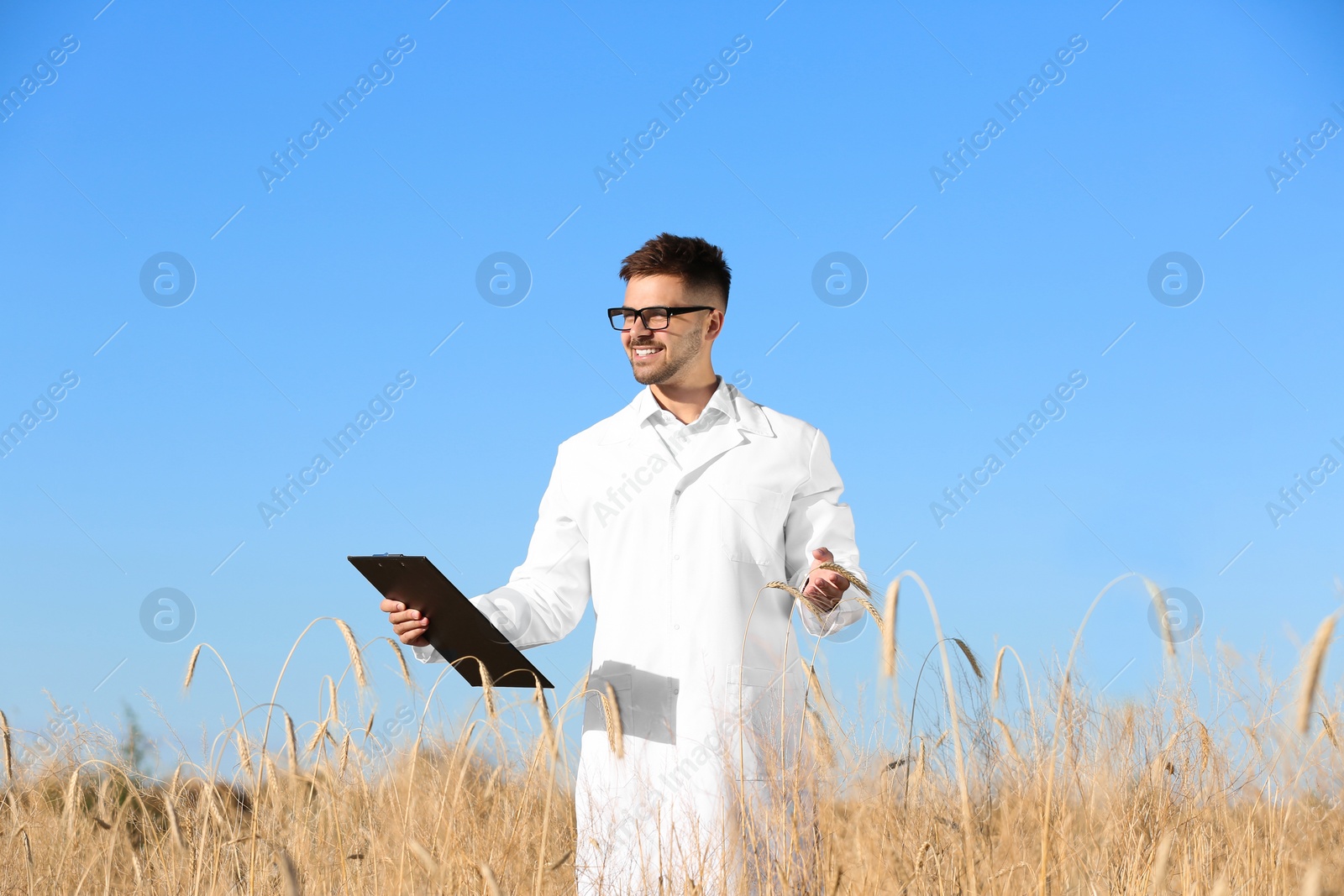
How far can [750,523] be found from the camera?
11.6 feet

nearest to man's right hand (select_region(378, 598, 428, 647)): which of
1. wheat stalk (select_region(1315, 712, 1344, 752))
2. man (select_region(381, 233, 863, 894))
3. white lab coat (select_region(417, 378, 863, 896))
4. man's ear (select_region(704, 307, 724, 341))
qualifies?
man (select_region(381, 233, 863, 894))

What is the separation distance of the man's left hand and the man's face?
3.17ft

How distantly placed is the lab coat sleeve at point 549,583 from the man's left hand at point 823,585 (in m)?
1.07

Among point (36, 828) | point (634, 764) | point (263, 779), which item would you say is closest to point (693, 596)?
point (634, 764)

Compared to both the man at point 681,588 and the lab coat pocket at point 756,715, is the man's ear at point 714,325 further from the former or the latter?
the lab coat pocket at point 756,715

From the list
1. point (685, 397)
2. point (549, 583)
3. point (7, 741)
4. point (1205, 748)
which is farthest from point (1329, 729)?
point (7, 741)

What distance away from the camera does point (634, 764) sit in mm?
3283

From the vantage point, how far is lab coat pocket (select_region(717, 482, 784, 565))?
11.5 feet

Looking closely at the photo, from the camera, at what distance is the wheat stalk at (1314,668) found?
2.58 metres

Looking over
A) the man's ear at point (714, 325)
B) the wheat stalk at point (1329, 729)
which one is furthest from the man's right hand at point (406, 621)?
the wheat stalk at point (1329, 729)

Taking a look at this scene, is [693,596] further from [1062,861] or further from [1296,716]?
[1296,716]

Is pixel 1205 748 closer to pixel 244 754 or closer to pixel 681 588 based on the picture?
pixel 681 588

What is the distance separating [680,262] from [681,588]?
117 centimetres

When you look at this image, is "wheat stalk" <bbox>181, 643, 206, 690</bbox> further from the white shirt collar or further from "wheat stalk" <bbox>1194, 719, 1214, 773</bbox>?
"wheat stalk" <bbox>1194, 719, 1214, 773</bbox>
